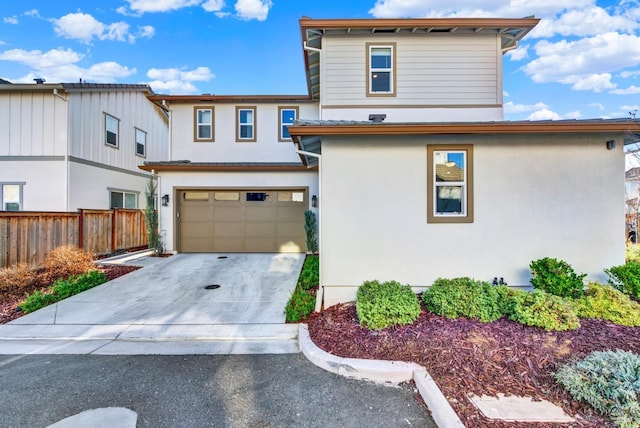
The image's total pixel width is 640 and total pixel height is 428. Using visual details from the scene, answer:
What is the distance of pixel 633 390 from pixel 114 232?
1201 cm

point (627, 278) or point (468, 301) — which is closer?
point (468, 301)

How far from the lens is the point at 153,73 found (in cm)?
1709

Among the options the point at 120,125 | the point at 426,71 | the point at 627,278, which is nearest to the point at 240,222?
the point at 120,125

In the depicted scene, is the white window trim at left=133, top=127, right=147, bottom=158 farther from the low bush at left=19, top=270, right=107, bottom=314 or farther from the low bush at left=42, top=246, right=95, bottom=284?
the low bush at left=19, top=270, right=107, bottom=314

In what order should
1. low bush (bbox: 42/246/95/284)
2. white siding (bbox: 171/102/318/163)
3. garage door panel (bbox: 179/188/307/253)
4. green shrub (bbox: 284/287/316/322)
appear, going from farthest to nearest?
white siding (bbox: 171/102/318/163)
garage door panel (bbox: 179/188/307/253)
low bush (bbox: 42/246/95/284)
green shrub (bbox: 284/287/316/322)

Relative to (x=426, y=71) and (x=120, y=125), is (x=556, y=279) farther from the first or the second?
(x=120, y=125)

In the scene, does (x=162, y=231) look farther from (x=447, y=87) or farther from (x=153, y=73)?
(x=153, y=73)

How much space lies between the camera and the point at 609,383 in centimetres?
249

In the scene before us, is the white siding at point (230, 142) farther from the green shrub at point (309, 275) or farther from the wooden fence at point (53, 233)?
the green shrub at point (309, 275)

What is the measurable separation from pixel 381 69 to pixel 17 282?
9.83m

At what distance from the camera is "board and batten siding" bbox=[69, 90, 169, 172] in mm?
10109

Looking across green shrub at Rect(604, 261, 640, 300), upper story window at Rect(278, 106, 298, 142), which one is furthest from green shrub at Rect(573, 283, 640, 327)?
upper story window at Rect(278, 106, 298, 142)

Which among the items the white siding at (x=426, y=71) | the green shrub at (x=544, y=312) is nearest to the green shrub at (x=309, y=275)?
the green shrub at (x=544, y=312)

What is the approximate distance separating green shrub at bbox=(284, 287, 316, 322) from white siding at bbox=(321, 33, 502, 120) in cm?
506
